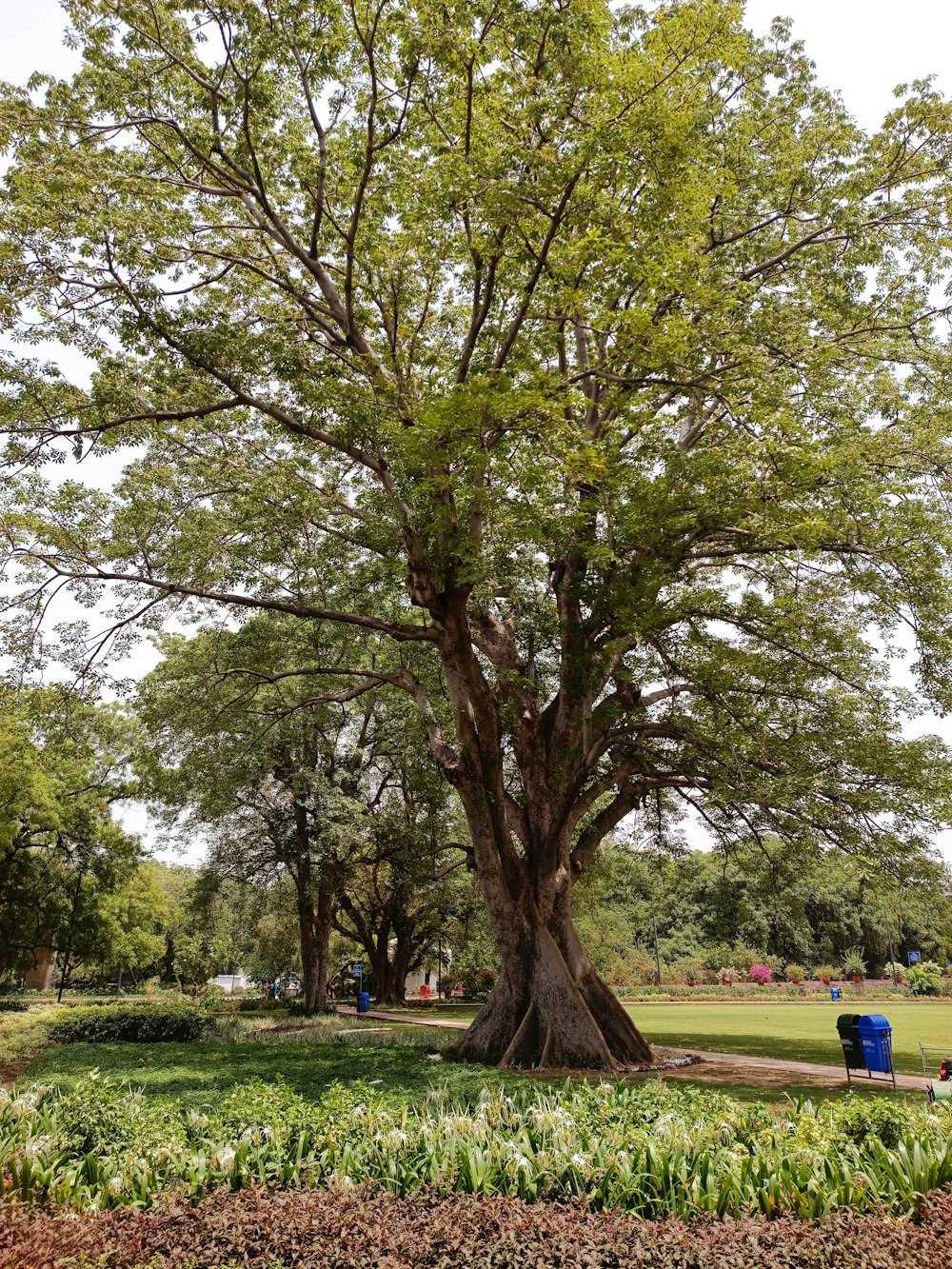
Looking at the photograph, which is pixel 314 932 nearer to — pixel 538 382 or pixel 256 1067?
pixel 256 1067

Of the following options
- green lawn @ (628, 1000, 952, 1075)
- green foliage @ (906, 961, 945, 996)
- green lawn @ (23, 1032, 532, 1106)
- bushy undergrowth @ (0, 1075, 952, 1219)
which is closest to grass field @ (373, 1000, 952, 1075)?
green lawn @ (628, 1000, 952, 1075)

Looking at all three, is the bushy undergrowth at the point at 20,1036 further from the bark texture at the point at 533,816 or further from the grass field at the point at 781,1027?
the grass field at the point at 781,1027

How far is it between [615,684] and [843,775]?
417 cm

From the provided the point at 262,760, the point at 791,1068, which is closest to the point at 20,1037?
the point at 262,760

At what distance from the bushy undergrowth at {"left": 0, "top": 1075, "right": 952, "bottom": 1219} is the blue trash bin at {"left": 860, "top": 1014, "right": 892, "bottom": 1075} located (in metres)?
5.84

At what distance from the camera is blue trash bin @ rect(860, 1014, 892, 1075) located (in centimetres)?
1042

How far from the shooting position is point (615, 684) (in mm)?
14672

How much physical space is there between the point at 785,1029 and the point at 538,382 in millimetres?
19848

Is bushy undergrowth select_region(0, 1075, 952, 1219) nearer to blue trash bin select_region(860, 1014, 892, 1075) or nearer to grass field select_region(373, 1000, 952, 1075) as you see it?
blue trash bin select_region(860, 1014, 892, 1075)

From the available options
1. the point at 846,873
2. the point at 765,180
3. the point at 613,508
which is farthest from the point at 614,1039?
the point at 765,180

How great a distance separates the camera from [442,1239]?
11.7ft

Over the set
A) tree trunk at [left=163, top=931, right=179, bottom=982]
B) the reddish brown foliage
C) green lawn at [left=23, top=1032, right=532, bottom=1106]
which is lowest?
tree trunk at [left=163, top=931, right=179, bottom=982]

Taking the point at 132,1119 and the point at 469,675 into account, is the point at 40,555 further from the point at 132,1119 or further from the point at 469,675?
the point at 132,1119

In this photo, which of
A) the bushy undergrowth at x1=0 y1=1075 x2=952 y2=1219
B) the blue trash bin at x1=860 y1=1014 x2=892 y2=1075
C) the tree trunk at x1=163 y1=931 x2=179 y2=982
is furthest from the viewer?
the tree trunk at x1=163 y1=931 x2=179 y2=982
